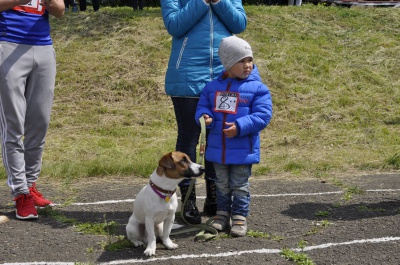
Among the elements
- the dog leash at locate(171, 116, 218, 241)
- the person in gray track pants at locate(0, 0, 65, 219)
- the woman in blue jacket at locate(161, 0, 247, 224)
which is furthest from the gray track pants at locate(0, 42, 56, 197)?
the dog leash at locate(171, 116, 218, 241)

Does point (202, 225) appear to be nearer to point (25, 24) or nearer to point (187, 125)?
point (187, 125)

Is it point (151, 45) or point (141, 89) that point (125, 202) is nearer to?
point (141, 89)

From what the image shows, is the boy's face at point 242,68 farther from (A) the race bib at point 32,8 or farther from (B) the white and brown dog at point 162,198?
(A) the race bib at point 32,8

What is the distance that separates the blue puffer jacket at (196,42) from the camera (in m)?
5.61

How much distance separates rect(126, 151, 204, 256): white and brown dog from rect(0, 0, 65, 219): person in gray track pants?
4.30ft

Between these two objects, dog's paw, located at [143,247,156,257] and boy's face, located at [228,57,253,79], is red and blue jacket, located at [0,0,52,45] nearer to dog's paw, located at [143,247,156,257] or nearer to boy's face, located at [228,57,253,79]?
boy's face, located at [228,57,253,79]

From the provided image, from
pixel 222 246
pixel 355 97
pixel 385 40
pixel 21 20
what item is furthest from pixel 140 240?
pixel 385 40

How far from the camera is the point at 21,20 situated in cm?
565

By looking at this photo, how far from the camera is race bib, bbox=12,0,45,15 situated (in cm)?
565

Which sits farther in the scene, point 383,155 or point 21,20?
point 383,155

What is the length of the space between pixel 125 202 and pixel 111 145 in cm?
345

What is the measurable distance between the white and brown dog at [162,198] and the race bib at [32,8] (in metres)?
1.86

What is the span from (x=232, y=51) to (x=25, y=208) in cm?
234

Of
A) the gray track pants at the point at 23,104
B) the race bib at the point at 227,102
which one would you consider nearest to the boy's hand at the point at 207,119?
the race bib at the point at 227,102
